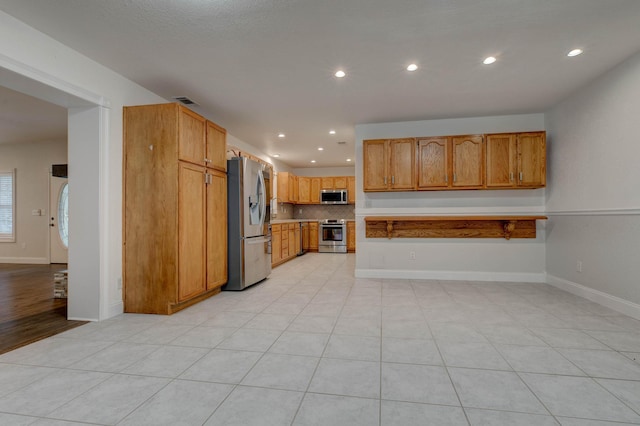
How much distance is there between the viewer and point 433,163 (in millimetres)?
4730

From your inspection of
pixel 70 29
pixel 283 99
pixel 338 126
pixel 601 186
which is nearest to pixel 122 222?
pixel 70 29

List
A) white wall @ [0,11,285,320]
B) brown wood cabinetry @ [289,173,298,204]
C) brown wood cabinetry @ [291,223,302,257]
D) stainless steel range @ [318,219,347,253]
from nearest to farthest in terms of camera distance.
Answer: white wall @ [0,11,285,320] → brown wood cabinetry @ [291,223,302,257] → stainless steel range @ [318,219,347,253] → brown wood cabinetry @ [289,173,298,204]

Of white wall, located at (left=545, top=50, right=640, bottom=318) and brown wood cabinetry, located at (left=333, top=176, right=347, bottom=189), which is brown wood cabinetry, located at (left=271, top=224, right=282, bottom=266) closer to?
brown wood cabinetry, located at (left=333, top=176, right=347, bottom=189)

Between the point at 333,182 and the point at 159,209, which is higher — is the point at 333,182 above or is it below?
above

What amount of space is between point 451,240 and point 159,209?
4064 mm

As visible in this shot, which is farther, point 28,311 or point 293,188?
point 293,188

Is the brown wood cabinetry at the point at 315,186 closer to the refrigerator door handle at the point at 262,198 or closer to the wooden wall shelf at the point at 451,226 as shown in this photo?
the wooden wall shelf at the point at 451,226

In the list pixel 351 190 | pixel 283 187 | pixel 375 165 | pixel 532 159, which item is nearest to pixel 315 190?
pixel 351 190

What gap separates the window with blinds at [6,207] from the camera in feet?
22.3

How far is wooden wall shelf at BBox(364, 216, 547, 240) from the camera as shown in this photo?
4.65 metres

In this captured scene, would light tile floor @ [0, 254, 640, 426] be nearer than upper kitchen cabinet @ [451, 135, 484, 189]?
Yes

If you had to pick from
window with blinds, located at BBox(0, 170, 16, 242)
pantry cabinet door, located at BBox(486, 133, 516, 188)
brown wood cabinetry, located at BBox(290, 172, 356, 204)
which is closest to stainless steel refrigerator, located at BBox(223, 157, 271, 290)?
pantry cabinet door, located at BBox(486, 133, 516, 188)

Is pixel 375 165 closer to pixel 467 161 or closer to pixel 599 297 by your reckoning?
pixel 467 161

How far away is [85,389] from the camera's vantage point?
6.03ft
